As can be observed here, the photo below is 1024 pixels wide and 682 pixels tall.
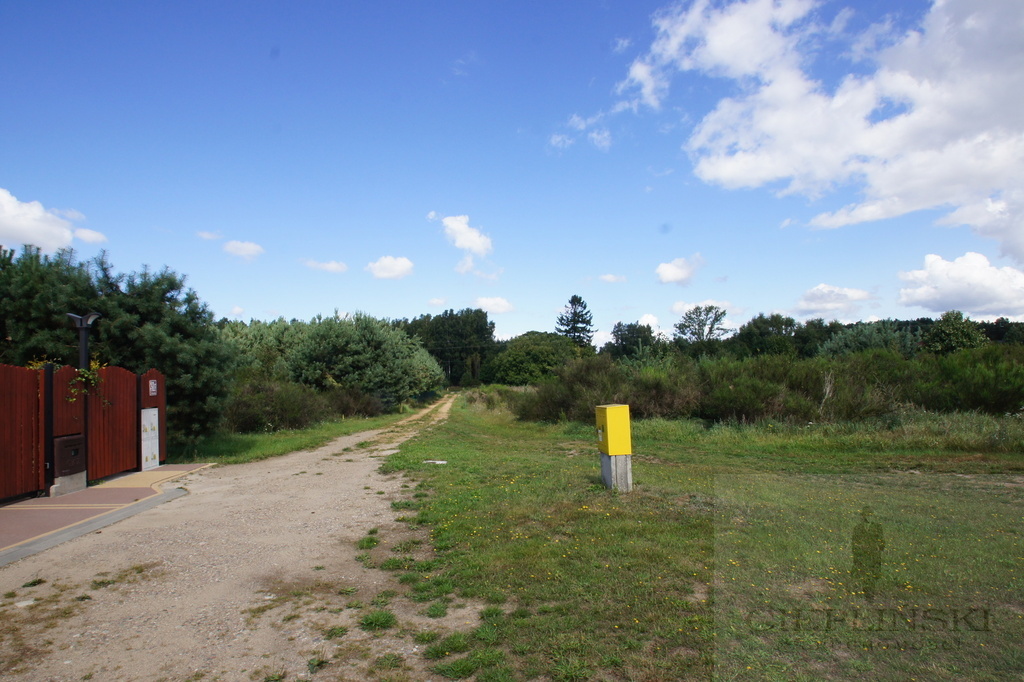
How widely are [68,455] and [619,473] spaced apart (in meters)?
8.73

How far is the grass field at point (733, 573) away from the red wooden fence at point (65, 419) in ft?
18.9

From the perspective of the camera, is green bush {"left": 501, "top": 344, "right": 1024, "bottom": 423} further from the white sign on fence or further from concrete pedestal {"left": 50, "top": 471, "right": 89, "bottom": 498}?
concrete pedestal {"left": 50, "top": 471, "right": 89, "bottom": 498}

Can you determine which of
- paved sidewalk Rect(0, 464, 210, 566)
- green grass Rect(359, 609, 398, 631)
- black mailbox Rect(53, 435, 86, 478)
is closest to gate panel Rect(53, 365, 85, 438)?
black mailbox Rect(53, 435, 86, 478)

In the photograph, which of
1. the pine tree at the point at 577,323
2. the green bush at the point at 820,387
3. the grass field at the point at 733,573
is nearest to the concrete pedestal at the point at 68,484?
the grass field at the point at 733,573

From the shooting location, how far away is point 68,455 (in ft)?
32.1

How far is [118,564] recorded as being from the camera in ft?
19.9

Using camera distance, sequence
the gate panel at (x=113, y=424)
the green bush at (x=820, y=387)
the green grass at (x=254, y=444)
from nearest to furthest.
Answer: the gate panel at (x=113, y=424), the green grass at (x=254, y=444), the green bush at (x=820, y=387)

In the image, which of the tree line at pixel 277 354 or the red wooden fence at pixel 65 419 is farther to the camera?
the tree line at pixel 277 354

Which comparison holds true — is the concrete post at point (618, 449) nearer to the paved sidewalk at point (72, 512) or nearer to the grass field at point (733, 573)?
the grass field at point (733, 573)

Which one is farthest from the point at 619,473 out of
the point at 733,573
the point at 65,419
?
the point at 65,419

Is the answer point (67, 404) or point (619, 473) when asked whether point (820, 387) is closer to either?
point (619, 473)

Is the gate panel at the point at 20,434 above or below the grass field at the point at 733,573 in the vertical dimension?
above

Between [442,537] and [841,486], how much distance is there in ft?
21.6

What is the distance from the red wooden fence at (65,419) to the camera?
28.5ft
